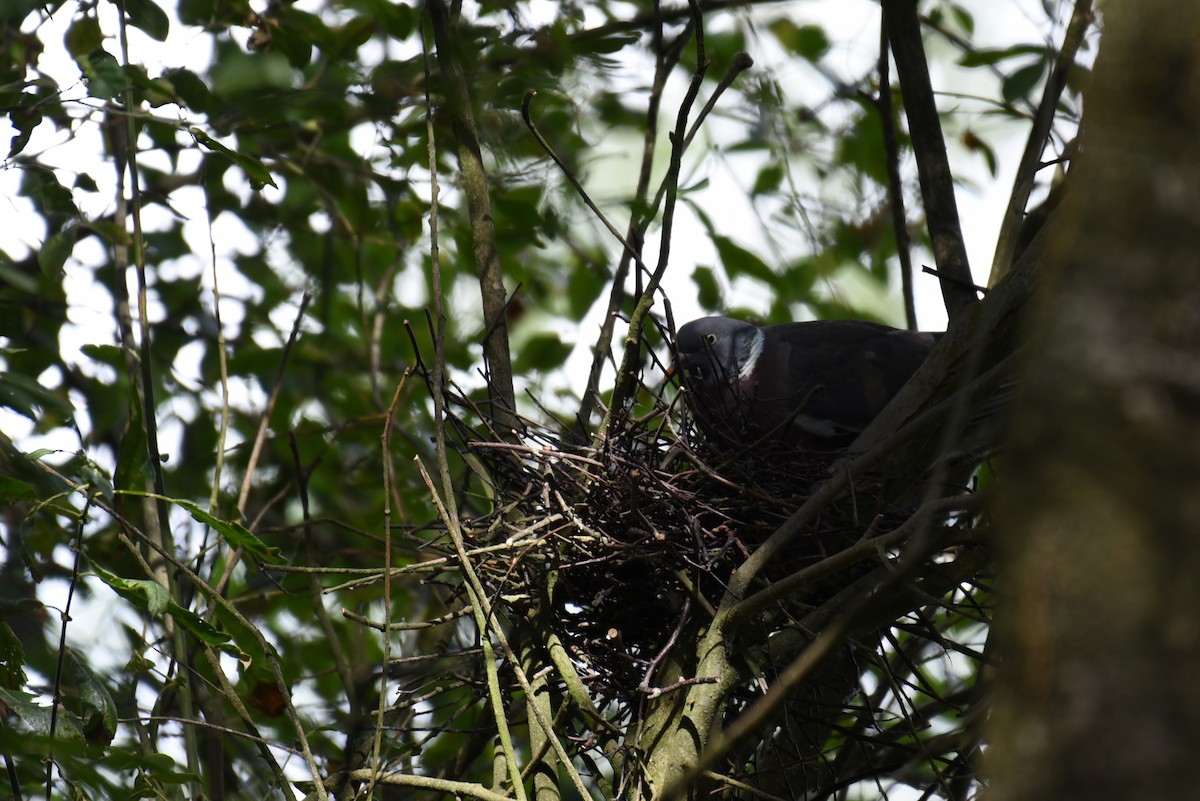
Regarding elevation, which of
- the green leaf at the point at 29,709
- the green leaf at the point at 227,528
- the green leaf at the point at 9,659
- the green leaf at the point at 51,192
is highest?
the green leaf at the point at 51,192

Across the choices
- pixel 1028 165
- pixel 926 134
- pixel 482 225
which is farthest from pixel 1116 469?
pixel 482 225

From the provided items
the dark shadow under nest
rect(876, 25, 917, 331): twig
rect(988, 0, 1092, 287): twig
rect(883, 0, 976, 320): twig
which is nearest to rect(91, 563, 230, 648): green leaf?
the dark shadow under nest

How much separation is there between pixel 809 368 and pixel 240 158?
1789 millimetres

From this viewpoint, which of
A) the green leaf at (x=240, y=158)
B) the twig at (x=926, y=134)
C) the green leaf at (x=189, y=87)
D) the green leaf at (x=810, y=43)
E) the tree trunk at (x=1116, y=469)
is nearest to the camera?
the tree trunk at (x=1116, y=469)

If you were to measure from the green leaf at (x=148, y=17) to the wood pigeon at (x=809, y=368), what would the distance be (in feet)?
5.12

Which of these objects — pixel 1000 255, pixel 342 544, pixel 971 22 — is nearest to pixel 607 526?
pixel 1000 255

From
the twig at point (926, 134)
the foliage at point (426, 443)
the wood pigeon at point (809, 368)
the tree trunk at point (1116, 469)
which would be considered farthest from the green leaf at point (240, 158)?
the tree trunk at point (1116, 469)

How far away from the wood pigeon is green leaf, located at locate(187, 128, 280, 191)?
122 cm

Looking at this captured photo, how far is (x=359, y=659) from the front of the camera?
253 cm

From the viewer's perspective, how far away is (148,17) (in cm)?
256

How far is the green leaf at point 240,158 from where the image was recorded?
216cm

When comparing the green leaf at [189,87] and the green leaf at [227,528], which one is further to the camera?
the green leaf at [189,87]

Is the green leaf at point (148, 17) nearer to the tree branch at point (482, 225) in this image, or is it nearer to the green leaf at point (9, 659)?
the tree branch at point (482, 225)

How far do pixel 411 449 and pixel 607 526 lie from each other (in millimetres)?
1578
